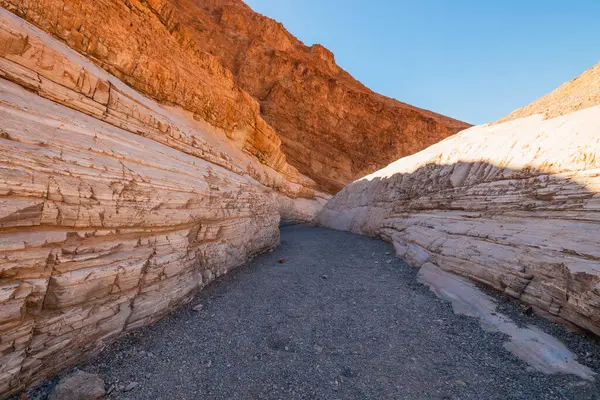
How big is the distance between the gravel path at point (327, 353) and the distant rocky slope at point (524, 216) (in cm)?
68

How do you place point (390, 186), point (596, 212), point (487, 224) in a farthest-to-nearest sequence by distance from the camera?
point (390, 186), point (487, 224), point (596, 212)

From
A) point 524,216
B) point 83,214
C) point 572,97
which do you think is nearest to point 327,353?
point 83,214

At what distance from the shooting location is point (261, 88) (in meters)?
34.2

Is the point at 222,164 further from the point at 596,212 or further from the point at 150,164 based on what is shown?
the point at 596,212

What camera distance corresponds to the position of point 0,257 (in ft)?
8.89

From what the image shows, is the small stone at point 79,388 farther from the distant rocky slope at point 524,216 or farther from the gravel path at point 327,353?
the distant rocky slope at point 524,216

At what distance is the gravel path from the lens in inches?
126

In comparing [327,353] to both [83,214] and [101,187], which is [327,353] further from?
[101,187]

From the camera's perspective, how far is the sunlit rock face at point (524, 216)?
4.15m

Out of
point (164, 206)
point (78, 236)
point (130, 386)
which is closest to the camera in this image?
point (130, 386)

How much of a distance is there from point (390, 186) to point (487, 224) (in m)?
7.52

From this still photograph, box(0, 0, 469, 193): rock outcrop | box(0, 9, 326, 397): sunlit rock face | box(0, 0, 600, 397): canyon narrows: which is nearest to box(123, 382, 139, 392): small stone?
box(0, 0, 600, 397): canyon narrows

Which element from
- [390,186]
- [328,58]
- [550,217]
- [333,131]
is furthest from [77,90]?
[328,58]

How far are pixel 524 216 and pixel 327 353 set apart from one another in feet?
18.8
